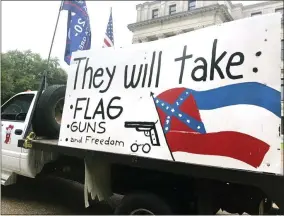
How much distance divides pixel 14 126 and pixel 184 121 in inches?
128

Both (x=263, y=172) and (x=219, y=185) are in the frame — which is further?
(x=219, y=185)

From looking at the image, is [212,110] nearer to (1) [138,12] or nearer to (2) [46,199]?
(2) [46,199]

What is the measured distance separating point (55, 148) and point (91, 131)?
0.68m

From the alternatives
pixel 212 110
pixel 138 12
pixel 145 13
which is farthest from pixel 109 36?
pixel 138 12

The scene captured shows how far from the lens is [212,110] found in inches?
104

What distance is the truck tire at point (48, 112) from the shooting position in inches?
168

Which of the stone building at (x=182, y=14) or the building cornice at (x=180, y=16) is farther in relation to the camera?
the stone building at (x=182, y=14)

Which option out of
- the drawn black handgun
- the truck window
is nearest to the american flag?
the truck window

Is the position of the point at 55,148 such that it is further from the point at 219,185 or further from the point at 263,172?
the point at 263,172

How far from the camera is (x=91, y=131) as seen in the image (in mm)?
3369

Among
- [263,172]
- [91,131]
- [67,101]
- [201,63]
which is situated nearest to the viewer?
[263,172]

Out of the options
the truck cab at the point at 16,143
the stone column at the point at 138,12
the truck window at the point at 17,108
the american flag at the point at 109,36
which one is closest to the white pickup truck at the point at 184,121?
the truck cab at the point at 16,143

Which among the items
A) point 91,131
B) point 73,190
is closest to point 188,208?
point 91,131

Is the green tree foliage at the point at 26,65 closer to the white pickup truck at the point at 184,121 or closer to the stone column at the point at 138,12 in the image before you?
the stone column at the point at 138,12
